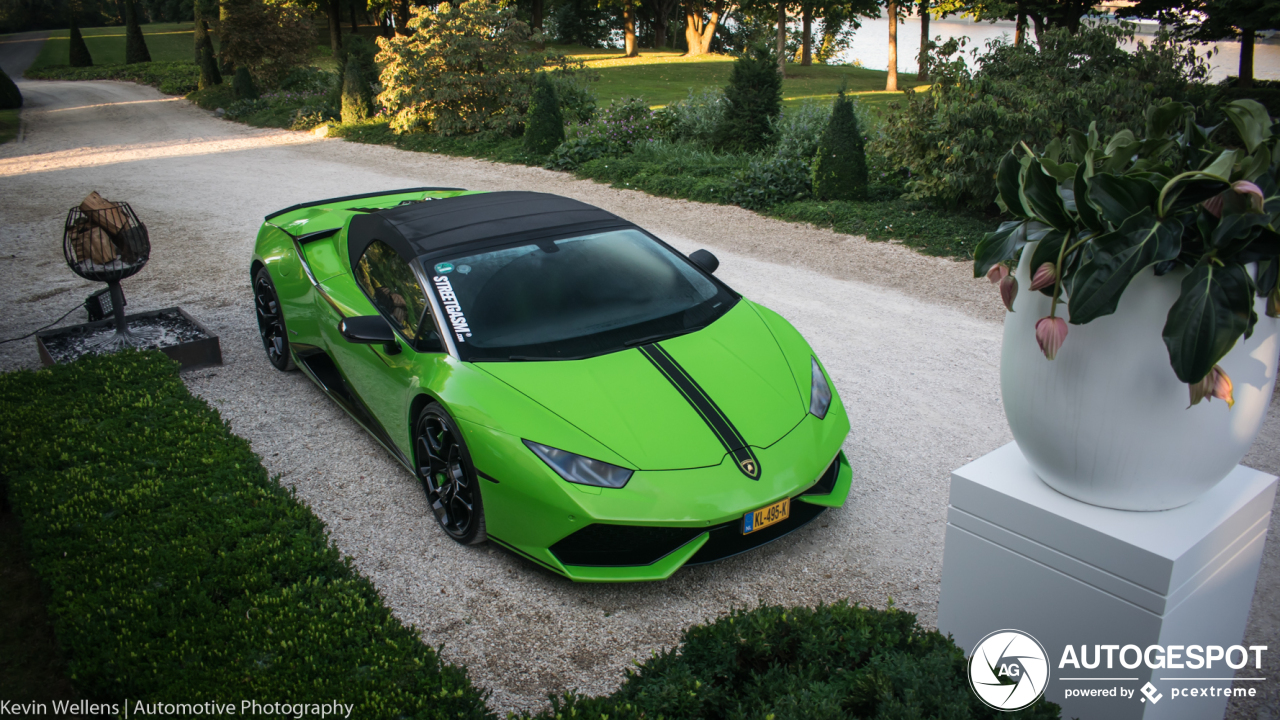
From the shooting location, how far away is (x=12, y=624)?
10.7 feet

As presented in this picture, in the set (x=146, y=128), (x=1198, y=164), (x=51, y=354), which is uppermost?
(x=146, y=128)

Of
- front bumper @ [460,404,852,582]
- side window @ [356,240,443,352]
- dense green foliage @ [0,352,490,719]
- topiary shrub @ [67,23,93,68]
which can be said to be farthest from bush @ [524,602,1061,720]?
topiary shrub @ [67,23,93,68]

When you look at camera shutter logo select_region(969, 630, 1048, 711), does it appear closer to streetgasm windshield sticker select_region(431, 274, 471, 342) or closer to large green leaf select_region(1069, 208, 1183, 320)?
large green leaf select_region(1069, 208, 1183, 320)

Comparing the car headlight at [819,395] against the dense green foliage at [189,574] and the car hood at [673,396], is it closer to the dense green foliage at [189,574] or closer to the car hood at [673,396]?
the car hood at [673,396]

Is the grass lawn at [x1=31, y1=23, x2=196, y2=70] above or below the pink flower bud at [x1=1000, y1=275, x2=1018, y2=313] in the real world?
above

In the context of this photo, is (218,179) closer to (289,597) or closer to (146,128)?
(146,128)

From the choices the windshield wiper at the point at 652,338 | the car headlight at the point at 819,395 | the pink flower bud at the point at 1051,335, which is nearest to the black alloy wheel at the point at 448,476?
the windshield wiper at the point at 652,338

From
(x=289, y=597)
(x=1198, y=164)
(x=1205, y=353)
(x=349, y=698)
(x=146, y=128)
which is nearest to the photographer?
(x=1205, y=353)

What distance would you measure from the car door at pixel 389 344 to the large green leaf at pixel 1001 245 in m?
2.47

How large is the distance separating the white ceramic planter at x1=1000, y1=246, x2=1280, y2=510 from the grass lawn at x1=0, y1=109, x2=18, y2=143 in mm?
23506

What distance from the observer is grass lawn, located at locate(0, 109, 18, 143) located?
19.2 metres

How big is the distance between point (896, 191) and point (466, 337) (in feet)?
28.4

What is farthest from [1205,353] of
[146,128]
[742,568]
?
[146,128]

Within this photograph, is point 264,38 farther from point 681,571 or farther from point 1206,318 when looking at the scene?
point 1206,318
